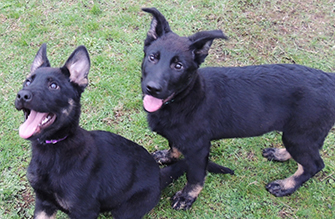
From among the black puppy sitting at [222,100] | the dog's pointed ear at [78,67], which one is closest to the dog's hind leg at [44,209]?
the dog's pointed ear at [78,67]

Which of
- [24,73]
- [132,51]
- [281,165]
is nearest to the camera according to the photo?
[281,165]

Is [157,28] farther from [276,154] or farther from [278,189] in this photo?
[278,189]

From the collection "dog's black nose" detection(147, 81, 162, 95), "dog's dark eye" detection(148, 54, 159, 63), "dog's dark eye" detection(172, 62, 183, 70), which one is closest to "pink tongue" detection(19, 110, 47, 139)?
"dog's black nose" detection(147, 81, 162, 95)

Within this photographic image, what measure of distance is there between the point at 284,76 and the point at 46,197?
3109mm

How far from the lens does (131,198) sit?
3516 millimetres

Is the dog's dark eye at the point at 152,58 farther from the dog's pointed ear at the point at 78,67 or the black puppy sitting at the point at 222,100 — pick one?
the dog's pointed ear at the point at 78,67

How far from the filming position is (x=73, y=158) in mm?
3059

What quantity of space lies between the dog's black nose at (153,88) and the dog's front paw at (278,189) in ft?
8.04

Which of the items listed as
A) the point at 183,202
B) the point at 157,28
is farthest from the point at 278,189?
the point at 157,28

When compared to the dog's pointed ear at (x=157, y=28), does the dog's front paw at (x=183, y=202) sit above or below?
below

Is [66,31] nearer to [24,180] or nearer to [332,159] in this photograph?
[24,180]

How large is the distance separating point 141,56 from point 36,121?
3.32 meters

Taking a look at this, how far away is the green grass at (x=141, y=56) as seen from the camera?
4.29 metres

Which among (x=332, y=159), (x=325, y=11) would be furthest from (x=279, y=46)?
(x=332, y=159)
